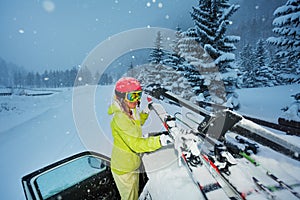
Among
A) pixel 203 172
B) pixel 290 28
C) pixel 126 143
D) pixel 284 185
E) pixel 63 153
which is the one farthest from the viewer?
pixel 290 28

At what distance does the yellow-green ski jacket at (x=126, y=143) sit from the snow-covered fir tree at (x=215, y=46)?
13271 mm

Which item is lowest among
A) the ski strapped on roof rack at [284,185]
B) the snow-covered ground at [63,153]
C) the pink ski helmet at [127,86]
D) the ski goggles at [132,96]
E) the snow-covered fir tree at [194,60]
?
the snow-covered ground at [63,153]

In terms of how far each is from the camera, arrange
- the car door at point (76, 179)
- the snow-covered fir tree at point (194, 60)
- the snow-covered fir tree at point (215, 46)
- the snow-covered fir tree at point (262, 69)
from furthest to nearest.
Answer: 1. the snow-covered fir tree at point (262, 69)
2. the snow-covered fir tree at point (194, 60)
3. the snow-covered fir tree at point (215, 46)
4. the car door at point (76, 179)

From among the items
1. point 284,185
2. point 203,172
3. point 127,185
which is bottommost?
point 127,185

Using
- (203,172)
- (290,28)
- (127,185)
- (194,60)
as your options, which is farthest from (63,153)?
(290,28)

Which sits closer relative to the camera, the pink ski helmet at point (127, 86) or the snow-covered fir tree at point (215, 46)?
the pink ski helmet at point (127, 86)

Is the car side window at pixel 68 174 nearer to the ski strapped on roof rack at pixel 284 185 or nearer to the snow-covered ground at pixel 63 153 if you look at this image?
the snow-covered ground at pixel 63 153

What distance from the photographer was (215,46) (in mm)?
14672

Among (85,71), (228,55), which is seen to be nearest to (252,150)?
(228,55)

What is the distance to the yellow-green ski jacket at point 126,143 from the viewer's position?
2258 millimetres

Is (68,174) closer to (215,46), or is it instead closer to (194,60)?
(215,46)

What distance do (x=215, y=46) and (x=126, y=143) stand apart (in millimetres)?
14593

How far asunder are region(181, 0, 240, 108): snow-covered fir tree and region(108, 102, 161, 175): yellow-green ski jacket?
13271 millimetres

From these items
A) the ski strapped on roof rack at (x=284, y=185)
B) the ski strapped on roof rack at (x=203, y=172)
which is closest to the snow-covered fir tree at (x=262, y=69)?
the ski strapped on roof rack at (x=284, y=185)
